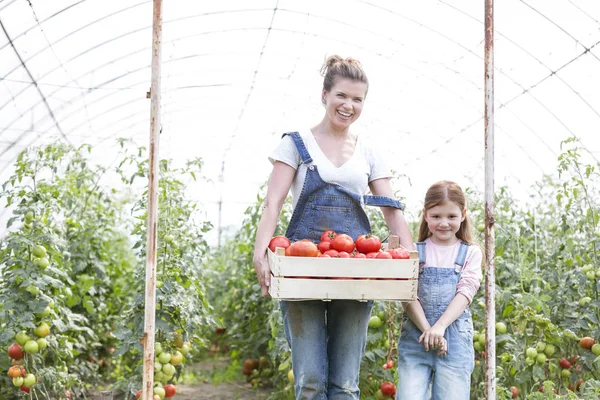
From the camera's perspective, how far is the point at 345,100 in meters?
2.34

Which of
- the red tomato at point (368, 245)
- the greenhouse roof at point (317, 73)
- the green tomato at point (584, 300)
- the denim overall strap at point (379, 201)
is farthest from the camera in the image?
the greenhouse roof at point (317, 73)

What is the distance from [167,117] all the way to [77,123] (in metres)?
2.09

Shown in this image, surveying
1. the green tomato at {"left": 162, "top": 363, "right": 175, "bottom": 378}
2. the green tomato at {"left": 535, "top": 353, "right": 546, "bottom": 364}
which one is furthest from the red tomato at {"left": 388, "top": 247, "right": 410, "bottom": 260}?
the green tomato at {"left": 162, "top": 363, "right": 175, "bottom": 378}

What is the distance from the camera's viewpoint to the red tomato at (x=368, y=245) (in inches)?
90.3

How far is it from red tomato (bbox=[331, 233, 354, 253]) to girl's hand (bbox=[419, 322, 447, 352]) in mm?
432

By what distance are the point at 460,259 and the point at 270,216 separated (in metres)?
0.76

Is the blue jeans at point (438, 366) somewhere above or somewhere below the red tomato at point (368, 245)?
below

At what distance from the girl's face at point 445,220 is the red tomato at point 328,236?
48 cm

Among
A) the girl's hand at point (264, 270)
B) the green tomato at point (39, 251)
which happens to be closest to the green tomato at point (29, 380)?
the green tomato at point (39, 251)

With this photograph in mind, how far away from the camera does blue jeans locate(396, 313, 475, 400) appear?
2.42 meters

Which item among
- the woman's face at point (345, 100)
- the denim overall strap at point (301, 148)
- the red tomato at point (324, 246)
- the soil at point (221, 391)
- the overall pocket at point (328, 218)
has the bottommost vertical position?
the soil at point (221, 391)

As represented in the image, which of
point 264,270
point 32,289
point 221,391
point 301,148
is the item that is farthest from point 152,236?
point 221,391

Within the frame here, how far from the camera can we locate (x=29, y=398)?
3979mm

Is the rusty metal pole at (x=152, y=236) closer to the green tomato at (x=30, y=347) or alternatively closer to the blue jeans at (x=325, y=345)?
the blue jeans at (x=325, y=345)
